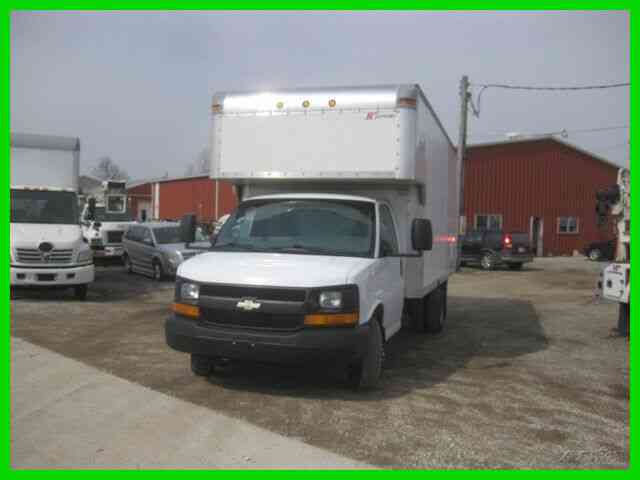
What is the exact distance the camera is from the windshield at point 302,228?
6.61 metres

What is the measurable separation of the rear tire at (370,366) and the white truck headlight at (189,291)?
66.8 inches

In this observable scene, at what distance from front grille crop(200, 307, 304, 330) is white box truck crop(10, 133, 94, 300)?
7.54 metres

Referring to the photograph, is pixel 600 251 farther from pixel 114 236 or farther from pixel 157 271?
pixel 157 271

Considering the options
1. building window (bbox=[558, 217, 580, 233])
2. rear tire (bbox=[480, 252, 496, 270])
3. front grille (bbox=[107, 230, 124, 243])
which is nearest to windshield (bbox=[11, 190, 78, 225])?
front grille (bbox=[107, 230, 124, 243])

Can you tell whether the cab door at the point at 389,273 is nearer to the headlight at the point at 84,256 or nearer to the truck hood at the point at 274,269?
the truck hood at the point at 274,269

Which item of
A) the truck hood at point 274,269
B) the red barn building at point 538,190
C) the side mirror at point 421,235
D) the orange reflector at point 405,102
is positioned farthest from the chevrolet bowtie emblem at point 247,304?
the red barn building at point 538,190

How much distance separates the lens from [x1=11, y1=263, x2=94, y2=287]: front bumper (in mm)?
12203

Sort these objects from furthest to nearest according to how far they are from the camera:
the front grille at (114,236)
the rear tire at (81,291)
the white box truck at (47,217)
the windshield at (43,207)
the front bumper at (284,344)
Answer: the front grille at (114,236) → the windshield at (43,207) → the rear tire at (81,291) → the white box truck at (47,217) → the front bumper at (284,344)

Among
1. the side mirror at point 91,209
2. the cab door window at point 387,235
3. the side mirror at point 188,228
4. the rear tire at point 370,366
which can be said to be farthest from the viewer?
the side mirror at point 91,209

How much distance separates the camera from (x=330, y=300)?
5770 mm

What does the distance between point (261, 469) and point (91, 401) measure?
2305mm

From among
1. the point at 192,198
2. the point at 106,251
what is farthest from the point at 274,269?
the point at 192,198

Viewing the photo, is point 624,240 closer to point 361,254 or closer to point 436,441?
point 361,254

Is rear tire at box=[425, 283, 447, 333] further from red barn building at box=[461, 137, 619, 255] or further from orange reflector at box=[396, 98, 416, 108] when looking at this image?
red barn building at box=[461, 137, 619, 255]
